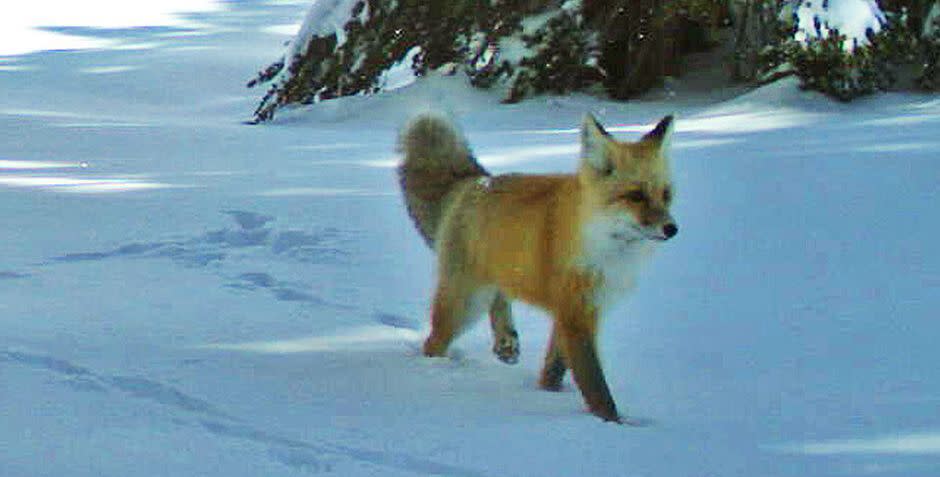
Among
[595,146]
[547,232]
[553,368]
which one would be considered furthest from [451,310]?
[595,146]

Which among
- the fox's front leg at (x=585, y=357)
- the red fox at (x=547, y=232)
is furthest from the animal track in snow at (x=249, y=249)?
the fox's front leg at (x=585, y=357)

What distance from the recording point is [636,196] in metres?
5.10

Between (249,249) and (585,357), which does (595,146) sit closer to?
(585,357)

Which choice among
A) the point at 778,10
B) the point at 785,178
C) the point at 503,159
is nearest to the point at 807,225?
the point at 785,178

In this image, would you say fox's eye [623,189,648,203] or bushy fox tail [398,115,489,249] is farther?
bushy fox tail [398,115,489,249]

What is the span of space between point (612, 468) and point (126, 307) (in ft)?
8.11

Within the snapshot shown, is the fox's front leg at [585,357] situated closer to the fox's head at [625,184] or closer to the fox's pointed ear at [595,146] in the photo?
the fox's head at [625,184]

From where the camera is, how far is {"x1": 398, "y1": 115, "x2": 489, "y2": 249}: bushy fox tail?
6234mm

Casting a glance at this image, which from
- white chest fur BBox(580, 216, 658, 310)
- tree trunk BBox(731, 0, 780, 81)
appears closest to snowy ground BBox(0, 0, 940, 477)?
white chest fur BBox(580, 216, 658, 310)

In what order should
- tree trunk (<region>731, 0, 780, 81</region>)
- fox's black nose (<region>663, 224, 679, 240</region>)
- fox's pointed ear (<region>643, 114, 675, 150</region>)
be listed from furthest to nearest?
1. tree trunk (<region>731, 0, 780, 81</region>)
2. fox's pointed ear (<region>643, 114, 675, 150</region>)
3. fox's black nose (<region>663, 224, 679, 240</region>)

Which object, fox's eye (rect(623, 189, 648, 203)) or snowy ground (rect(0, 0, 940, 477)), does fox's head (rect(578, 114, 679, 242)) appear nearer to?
fox's eye (rect(623, 189, 648, 203))

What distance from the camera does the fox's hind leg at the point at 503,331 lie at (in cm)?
589

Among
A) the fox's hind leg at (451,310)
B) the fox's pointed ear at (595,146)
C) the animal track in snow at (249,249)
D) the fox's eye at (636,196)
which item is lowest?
the animal track in snow at (249,249)

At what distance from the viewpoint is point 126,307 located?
6.08m
